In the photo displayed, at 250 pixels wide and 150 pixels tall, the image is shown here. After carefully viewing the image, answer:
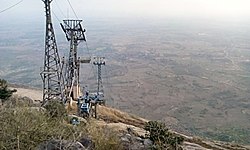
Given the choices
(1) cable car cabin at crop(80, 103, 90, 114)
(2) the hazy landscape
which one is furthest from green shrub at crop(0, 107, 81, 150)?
(2) the hazy landscape

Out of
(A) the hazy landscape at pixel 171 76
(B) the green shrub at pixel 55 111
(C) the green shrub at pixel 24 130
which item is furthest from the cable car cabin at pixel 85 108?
(A) the hazy landscape at pixel 171 76

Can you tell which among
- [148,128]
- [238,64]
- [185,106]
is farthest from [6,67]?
[148,128]

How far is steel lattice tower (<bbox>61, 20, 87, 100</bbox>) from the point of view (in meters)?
23.4

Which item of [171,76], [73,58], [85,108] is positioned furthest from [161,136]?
[171,76]

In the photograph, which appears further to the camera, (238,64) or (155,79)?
(238,64)

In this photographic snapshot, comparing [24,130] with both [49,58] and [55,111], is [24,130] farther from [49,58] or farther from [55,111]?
[49,58]

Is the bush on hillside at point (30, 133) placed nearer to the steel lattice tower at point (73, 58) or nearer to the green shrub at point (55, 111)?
the green shrub at point (55, 111)

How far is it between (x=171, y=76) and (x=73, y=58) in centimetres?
5724

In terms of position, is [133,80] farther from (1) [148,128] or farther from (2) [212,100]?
(1) [148,128]

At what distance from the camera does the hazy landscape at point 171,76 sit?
48.7m

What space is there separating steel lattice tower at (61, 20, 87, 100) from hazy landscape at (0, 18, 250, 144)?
51.7 feet

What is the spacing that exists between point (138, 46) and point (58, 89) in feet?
337

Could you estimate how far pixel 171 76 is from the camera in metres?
79.8

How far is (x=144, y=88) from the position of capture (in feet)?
230
